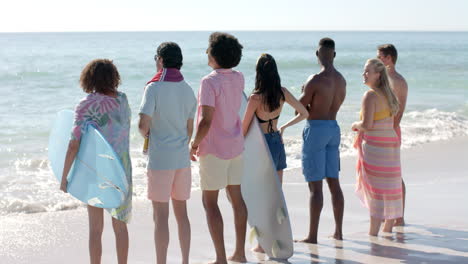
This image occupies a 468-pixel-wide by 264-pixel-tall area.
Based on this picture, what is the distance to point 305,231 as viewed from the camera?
5.72 m

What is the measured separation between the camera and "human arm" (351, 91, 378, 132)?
505cm

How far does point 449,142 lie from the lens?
35.8 feet

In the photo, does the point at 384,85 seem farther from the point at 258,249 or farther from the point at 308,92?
the point at 258,249

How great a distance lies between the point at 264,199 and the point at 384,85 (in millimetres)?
1288

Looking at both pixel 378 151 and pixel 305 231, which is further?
pixel 305 231

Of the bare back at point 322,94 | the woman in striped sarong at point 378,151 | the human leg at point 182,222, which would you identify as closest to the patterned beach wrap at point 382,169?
the woman in striped sarong at point 378,151

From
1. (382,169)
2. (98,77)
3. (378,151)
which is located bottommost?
(382,169)

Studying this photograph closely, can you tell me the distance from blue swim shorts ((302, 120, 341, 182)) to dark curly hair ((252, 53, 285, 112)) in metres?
0.62

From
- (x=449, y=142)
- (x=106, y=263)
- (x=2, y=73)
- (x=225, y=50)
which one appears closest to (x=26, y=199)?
(x=106, y=263)

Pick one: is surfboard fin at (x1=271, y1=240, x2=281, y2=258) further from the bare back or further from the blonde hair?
the blonde hair

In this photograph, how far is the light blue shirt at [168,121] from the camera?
410cm

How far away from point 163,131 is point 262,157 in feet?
3.07

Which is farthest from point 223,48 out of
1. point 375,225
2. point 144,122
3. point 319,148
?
point 375,225

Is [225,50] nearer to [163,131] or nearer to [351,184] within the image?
[163,131]
